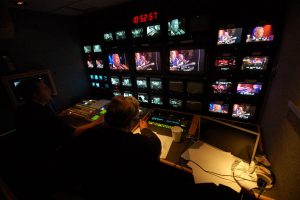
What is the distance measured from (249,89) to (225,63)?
412mm

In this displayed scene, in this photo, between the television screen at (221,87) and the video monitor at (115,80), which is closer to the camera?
the television screen at (221,87)

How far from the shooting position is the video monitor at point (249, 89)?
1.66m

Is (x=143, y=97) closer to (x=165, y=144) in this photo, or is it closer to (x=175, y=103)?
(x=175, y=103)

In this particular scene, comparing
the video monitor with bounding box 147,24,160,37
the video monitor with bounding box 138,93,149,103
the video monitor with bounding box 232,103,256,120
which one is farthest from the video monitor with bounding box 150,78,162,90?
the video monitor with bounding box 232,103,256,120

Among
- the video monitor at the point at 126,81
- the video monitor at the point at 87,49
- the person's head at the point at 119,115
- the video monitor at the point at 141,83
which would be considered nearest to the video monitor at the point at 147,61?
the video monitor at the point at 141,83

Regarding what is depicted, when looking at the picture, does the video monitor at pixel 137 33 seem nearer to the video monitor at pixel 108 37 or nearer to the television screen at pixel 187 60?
the video monitor at pixel 108 37

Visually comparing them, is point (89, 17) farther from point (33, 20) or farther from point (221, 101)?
point (221, 101)

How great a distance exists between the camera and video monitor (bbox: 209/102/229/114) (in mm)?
1914

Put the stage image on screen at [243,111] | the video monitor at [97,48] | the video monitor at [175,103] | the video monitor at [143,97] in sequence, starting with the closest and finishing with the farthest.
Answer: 1. the stage image on screen at [243,111]
2. the video monitor at [175,103]
3. the video monitor at [143,97]
4. the video monitor at [97,48]

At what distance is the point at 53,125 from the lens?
145 centimetres

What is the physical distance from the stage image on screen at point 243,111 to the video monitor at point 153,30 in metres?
1.41

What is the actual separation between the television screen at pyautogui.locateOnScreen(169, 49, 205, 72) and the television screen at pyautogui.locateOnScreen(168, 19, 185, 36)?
22 centimetres

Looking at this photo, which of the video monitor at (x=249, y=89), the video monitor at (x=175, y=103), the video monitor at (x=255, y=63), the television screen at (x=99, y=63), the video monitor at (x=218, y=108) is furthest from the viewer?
the television screen at (x=99, y=63)

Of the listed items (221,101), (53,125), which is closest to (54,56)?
(53,125)
